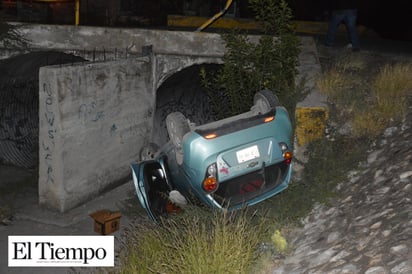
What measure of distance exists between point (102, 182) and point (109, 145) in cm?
79

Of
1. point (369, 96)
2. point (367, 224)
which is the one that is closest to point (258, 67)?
point (369, 96)

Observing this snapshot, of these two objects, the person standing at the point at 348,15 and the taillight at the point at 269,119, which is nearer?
the taillight at the point at 269,119

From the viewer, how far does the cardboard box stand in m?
7.91

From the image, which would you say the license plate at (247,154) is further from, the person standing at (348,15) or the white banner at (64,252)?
the person standing at (348,15)

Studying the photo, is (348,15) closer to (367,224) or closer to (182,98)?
(182,98)

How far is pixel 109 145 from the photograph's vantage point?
10.1m

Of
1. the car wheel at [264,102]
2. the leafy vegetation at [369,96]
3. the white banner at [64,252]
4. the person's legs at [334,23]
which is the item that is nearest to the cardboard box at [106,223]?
the white banner at [64,252]

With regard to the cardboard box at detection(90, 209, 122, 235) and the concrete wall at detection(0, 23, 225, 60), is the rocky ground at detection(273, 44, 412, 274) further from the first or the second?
the concrete wall at detection(0, 23, 225, 60)

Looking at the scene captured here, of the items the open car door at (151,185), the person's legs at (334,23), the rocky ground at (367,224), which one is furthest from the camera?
the person's legs at (334,23)

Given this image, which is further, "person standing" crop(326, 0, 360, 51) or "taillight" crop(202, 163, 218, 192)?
"person standing" crop(326, 0, 360, 51)

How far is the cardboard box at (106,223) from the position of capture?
7.91 m

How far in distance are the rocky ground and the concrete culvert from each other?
7.70 metres

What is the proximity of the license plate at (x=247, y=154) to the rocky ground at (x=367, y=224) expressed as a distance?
3.31ft

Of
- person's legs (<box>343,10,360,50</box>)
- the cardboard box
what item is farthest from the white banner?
person's legs (<box>343,10,360,50</box>)
